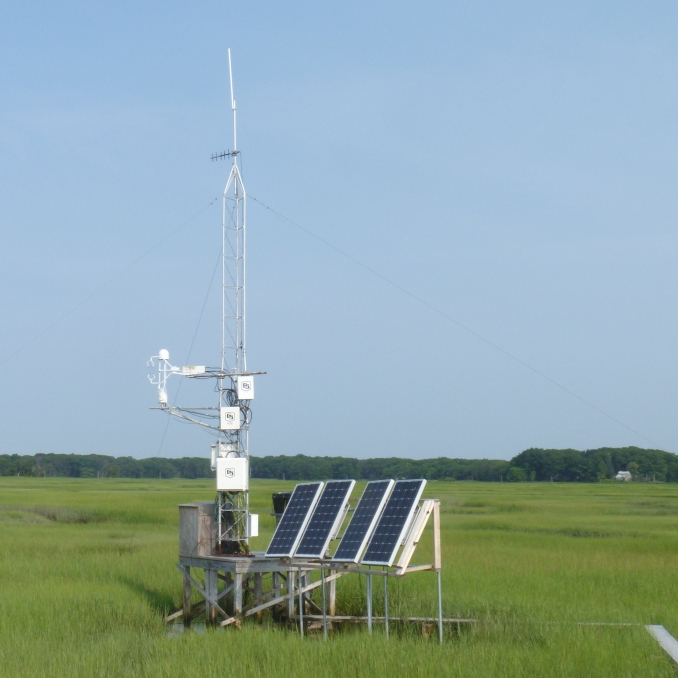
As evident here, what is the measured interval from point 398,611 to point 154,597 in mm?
6148

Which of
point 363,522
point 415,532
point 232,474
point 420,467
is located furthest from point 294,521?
point 420,467

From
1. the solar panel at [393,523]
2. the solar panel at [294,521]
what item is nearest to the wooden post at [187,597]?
the solar panel at [294,521]

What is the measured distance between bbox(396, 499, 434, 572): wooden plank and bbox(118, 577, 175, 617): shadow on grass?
289 inches

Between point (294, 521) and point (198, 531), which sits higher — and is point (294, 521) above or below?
above

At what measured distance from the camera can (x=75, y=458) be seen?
482ft

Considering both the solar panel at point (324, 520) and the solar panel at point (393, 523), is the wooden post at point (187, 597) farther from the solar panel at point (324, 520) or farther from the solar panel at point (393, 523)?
the solar panel at point (393, 523)

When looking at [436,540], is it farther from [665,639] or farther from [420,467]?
[420,467]

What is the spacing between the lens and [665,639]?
45.8 feet

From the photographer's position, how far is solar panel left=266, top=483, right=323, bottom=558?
52.8 feet

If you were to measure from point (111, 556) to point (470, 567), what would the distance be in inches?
432

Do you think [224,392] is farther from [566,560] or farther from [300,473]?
[300,473]

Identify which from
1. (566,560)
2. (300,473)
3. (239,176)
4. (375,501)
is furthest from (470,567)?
(300,473)

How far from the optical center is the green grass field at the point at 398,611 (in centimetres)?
1230

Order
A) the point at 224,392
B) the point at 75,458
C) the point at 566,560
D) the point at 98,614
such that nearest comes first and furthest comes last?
1. the point at 98,614
2. the point at 224,392
3. the point at 566,560
4. the point at 75,458
